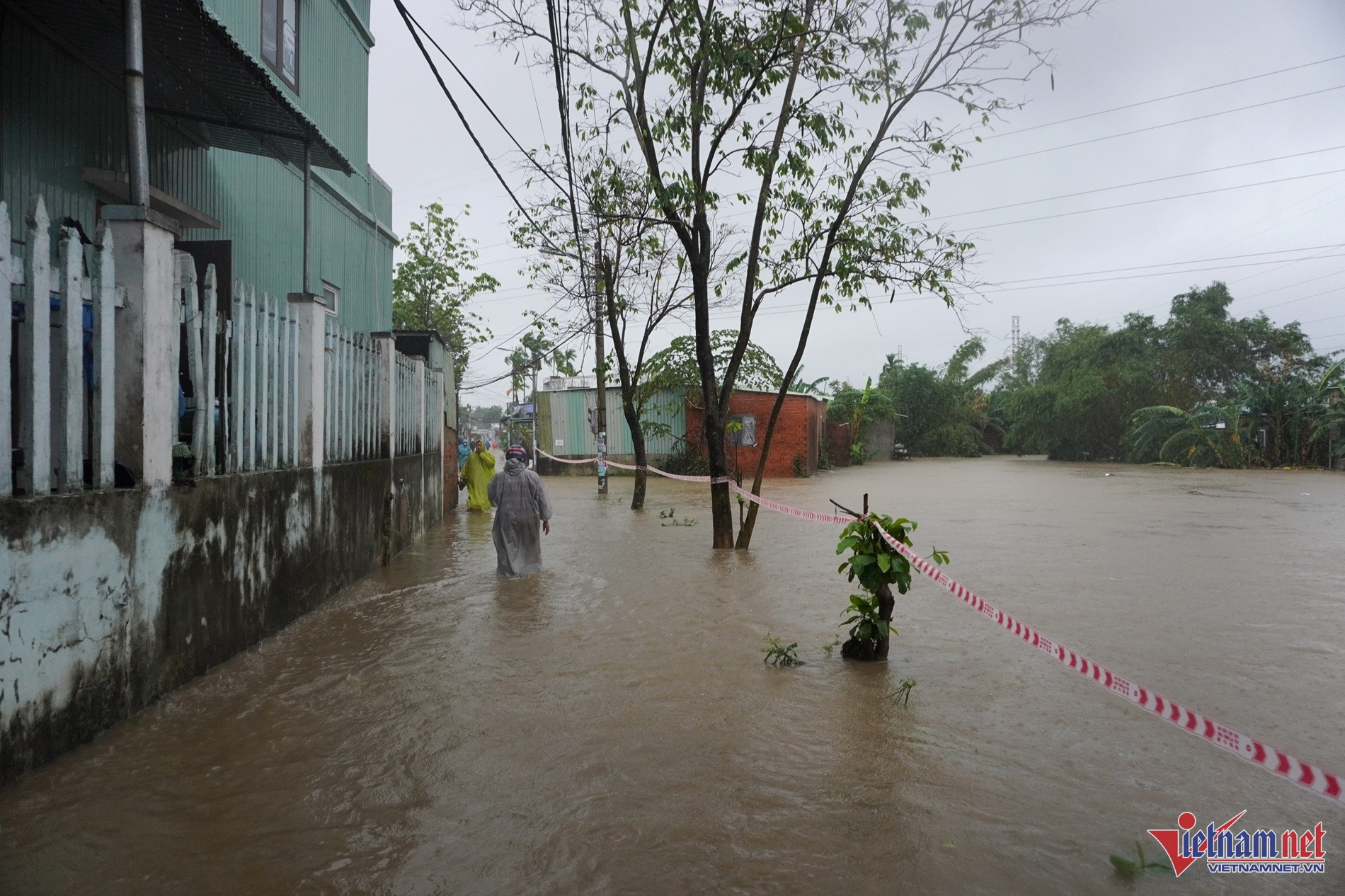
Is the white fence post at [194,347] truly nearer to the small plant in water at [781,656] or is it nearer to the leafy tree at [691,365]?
the small plant in water at [781,656]

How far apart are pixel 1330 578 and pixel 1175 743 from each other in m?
6.27

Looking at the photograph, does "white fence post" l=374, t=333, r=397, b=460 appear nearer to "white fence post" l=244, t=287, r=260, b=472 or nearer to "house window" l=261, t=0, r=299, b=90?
"white fence post" l=244, t=287, r=260, b=472

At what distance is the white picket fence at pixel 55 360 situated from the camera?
3.46 m

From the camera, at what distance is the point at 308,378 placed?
682 cm

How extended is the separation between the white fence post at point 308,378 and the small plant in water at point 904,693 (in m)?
4.68

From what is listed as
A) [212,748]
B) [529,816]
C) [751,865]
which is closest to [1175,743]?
[751,865]

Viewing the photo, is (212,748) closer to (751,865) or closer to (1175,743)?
(751,865)

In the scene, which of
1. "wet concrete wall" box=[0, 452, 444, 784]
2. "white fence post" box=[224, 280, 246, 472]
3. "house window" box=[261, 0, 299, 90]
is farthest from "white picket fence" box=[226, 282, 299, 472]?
"house window" box=[261, 0, 299, 90]

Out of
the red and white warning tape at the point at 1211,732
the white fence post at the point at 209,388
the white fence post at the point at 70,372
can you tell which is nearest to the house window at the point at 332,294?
the white fence post at the point at 209,388

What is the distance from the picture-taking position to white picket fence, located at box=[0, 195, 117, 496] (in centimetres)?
346

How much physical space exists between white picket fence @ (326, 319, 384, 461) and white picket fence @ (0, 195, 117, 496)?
316 centimetres

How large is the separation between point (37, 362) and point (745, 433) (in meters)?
24.6

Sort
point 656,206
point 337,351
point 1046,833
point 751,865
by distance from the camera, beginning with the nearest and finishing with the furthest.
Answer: point 751,865, point 1046,833, point 337,351, point 656,206

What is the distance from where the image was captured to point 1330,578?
347 inches
